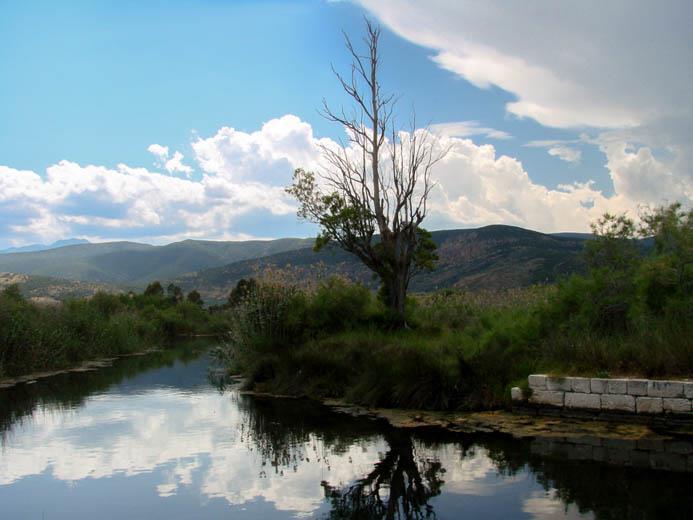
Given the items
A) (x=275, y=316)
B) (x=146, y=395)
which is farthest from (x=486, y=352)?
(x=146, y=395)

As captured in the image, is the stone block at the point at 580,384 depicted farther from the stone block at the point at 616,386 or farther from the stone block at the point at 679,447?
the stone block at the point at 679,447

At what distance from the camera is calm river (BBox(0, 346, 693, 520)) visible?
302 inches

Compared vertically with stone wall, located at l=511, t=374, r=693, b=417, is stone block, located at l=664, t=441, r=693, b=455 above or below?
below

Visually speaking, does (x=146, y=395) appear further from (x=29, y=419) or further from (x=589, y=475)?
(x=589, y=475)

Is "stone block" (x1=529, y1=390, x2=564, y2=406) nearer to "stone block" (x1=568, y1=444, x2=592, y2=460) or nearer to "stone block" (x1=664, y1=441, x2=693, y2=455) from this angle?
"stone block" (x1=568, y1=444, x2=592, y2=460)

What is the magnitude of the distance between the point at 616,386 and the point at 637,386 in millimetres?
353

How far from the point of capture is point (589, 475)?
8555 mm

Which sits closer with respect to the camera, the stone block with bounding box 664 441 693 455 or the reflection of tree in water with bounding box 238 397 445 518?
the reflection of tree in water with bounding box 238 397 445 518

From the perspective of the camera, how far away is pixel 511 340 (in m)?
13.9

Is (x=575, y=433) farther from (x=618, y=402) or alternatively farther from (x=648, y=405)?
(x=648, y=405)

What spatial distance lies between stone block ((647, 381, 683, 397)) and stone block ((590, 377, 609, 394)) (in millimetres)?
734

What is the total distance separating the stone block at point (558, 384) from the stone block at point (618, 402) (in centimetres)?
64

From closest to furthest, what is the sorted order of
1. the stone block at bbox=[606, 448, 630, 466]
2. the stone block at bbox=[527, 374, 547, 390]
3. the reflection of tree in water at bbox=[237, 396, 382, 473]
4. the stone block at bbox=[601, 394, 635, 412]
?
the stone block at bbox=[606, 448, 630, 466] < the reflection of tree in water at bbox=[237, 396, 382, 473] < the stone block at bbox=[601, 394, 635, 412] < the stone block at bbox=[527, 374, 547, 390]

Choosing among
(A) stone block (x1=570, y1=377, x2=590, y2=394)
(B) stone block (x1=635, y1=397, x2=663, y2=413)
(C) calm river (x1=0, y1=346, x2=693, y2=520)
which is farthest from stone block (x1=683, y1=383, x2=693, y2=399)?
(C) calm river (x1=0, y1=346, x2=693, y2=520)
